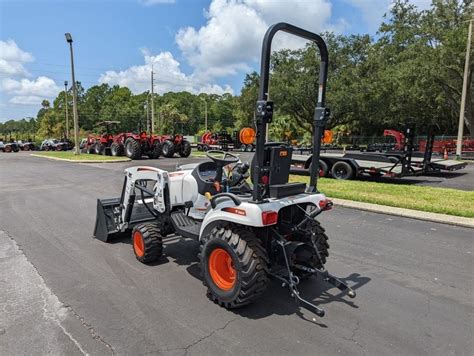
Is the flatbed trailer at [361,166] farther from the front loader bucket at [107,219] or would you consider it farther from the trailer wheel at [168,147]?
the trailer wheel at [168,147]

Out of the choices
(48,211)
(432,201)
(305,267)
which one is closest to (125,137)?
(48,211)

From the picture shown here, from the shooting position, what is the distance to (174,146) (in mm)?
24703

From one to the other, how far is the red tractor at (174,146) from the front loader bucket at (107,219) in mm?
18577

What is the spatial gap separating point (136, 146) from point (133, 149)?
0.92ft

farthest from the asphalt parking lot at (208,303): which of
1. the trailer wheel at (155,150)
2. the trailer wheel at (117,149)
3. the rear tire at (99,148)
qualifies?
the rear tire at (99,148)

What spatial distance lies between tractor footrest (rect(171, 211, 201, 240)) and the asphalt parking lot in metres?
0.50

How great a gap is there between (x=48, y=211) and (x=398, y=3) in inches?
1546

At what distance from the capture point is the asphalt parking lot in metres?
3.12

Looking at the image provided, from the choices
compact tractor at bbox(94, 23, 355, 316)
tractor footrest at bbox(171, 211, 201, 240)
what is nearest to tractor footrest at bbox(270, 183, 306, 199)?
compact tractor at bbox(94, 23, 355, 316)

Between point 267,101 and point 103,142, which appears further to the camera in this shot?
point 103,142

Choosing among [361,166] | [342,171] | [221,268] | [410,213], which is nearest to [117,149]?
[342,171]

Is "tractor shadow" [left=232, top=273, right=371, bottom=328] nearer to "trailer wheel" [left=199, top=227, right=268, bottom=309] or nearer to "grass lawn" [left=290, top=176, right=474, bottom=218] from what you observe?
"trailer wheel" [left=199, top=227, right=268, bottom=309]

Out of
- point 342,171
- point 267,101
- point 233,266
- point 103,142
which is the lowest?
point 233,266

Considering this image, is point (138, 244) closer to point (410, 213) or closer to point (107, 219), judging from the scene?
point (107, 219)
